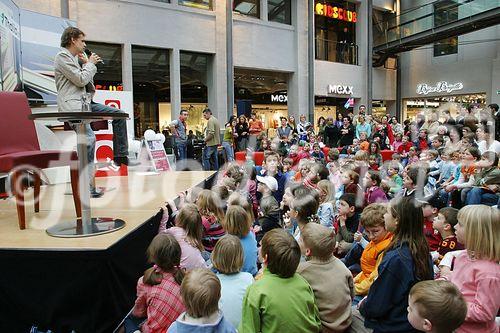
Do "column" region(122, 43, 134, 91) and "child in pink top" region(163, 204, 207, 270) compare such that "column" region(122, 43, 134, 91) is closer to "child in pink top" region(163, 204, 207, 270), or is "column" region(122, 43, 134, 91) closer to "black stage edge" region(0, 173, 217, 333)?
"child in pink top" region(163, 204, 207, 270)

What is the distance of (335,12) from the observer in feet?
56.2

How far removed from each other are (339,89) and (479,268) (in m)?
15.5

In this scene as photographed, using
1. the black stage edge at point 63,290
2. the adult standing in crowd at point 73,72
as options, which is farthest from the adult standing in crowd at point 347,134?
the black stage edge at point 63,290

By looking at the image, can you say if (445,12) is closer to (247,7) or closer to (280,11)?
(280,11)

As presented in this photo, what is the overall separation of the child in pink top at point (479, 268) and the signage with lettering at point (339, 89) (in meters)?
15.0

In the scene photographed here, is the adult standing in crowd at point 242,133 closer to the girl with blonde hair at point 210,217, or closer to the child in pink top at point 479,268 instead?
the girl with blonde hair at point 210,217

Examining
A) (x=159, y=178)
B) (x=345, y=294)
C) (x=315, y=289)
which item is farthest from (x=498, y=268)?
(x=159, y=178)

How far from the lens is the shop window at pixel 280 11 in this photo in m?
15.1

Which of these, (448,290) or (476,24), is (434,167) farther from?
(476,24)

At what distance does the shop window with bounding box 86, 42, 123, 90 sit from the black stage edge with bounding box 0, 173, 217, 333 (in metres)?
9.67

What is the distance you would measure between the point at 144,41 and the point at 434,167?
8798mm

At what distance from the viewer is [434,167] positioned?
20.4 ft

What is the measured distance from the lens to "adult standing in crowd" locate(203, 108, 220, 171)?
9086 millimetres

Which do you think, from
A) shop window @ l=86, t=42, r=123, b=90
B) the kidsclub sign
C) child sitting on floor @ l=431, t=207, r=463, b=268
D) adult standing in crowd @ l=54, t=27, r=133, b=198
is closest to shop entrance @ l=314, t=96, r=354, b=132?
the kidsclub sign
